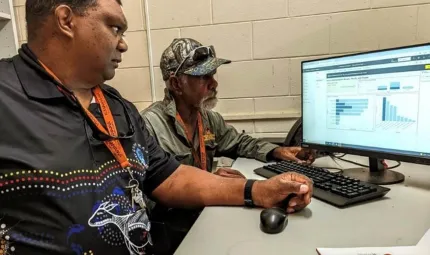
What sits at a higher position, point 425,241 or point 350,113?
point 350,113

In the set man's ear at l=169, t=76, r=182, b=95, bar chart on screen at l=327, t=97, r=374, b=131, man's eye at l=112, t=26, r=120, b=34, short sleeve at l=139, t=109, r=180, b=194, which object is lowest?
short sleeve at l=139, t=109, r=180, b=194

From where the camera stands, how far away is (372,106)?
1083 mm

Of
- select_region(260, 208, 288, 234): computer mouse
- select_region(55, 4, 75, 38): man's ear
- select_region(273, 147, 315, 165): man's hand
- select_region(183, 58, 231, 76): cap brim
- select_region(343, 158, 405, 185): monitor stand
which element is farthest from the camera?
select_region(183, 58, 231, 76): cap brim

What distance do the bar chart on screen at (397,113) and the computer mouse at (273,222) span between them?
50cm

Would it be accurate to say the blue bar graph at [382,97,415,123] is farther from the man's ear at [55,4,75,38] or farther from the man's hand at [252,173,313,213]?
the man's ear at [55,4,75,38]

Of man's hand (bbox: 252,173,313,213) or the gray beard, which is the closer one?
man's hand (bbox: 252,173,313,213)

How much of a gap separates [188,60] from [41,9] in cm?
80

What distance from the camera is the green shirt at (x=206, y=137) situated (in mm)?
1518

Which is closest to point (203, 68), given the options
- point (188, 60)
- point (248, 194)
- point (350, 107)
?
point (188, 60)

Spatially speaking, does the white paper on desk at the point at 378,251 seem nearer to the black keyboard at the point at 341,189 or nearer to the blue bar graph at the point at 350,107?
the black keyboard at the point at 341,189

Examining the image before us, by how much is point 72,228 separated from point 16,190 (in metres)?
0.15

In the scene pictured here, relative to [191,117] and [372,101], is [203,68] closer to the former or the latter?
[191,117]

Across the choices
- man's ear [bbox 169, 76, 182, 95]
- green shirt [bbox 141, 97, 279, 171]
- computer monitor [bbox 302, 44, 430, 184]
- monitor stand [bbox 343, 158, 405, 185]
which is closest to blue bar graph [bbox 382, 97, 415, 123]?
computer monitor [bbox 302, 44, 430, 184]

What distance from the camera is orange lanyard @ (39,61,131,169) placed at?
0.90 meters
